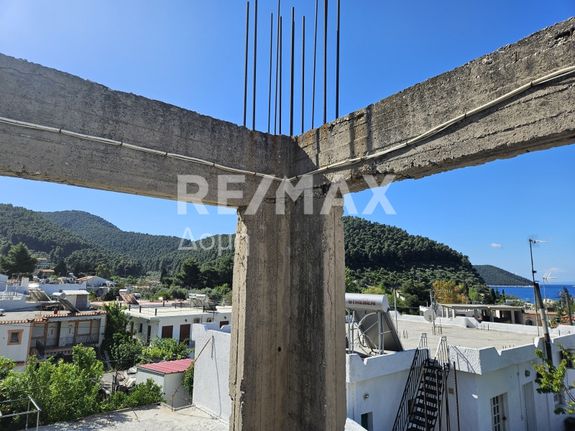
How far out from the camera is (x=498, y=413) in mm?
10195

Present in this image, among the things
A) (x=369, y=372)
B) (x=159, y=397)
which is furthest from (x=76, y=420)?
(x=369, y=372)

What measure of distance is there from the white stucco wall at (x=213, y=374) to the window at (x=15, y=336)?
14.0 meters

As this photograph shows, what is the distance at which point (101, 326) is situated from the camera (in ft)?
87.8

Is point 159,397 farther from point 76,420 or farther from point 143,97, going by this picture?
point 143,97

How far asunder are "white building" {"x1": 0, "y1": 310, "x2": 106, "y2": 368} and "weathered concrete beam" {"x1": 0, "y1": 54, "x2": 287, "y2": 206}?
23103 millimetres

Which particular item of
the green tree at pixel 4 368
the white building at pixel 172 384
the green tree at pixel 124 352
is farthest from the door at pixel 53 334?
the white building at pixel 172 384

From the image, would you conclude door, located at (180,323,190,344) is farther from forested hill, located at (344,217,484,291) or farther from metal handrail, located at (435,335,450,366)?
forested hill, located at (344,217,484,291)

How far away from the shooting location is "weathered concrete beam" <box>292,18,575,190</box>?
2275 mm

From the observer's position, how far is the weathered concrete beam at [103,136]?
8.75 feet

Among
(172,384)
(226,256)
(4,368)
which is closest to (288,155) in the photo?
(172,384)

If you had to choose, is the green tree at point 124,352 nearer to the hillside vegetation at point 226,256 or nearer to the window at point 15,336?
the window at point 15,336

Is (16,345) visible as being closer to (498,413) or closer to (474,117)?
(498,413)

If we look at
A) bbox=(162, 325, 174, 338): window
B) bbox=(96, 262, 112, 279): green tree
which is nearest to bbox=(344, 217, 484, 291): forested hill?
bbox=(162, 325, 174, 338): window

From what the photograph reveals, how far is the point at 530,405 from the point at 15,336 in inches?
970
